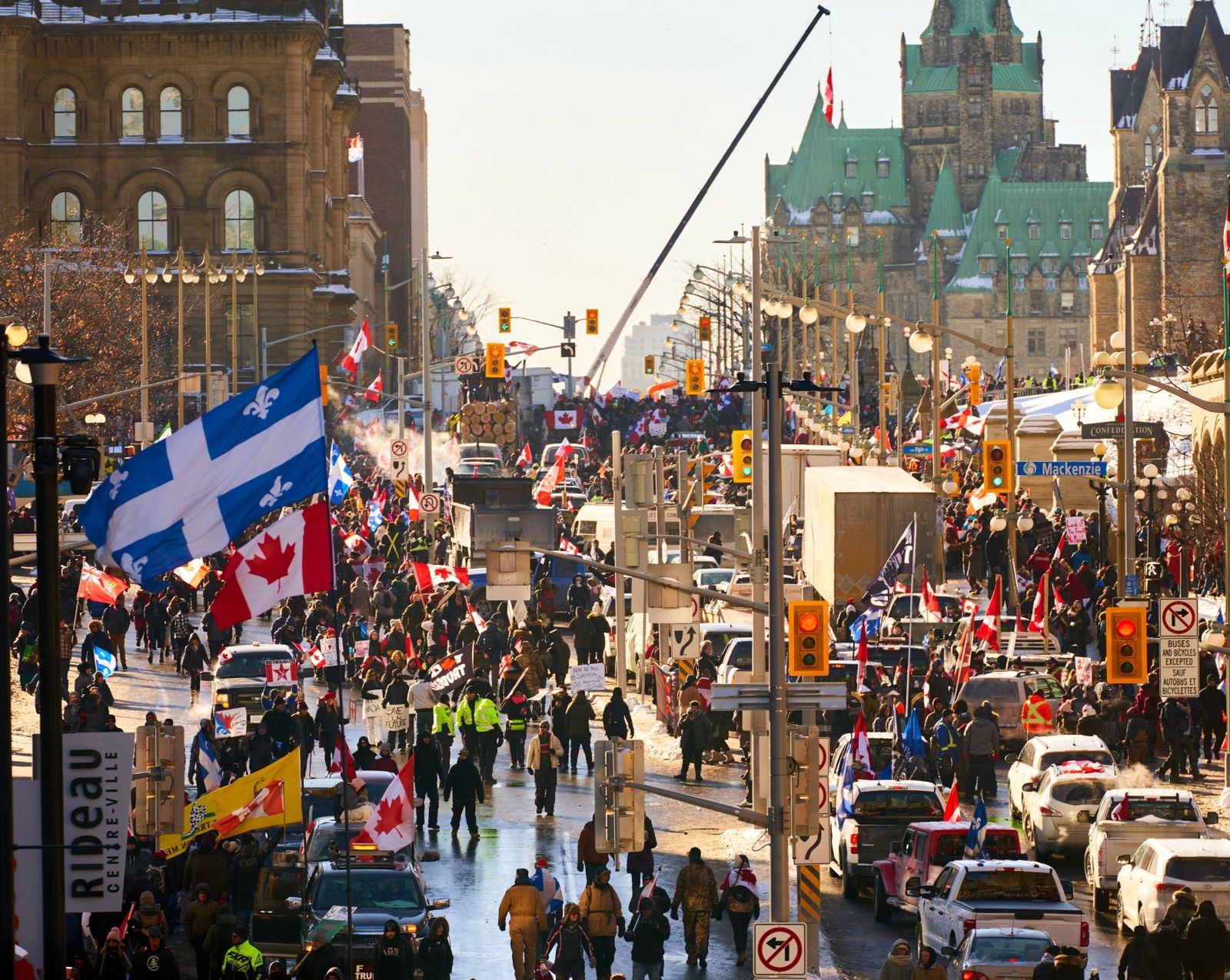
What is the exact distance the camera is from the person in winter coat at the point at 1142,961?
20.4m

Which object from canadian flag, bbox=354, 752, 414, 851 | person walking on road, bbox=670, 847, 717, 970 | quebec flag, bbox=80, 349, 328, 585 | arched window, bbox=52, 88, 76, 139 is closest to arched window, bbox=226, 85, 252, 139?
arched window, bbox=52, 88, 76, 139

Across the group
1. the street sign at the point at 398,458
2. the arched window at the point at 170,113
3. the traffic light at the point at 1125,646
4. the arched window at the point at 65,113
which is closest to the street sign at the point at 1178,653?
the traffic light at the point at 1125,646

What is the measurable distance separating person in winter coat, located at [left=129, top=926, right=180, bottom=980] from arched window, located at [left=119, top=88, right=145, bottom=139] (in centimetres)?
8937

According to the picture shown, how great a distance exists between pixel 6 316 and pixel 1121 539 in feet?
135

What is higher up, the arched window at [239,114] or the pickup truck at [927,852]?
the arched window at [239,114]

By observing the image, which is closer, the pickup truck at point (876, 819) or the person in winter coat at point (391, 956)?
the person in winter coat at point (391, 956)

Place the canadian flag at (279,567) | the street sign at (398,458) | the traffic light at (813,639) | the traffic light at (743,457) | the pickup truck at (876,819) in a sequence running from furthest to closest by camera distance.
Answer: the street sign at (398,458), the traffic light at (743,457), the pickup truck at (876,819), the traffic light at (813,639), the canadian flag at (279,567)

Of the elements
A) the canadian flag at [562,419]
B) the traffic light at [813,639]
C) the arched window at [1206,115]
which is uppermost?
the arched window at [1206,115]

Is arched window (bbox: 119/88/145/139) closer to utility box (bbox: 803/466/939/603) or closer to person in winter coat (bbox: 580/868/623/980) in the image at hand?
utility box (bbox: 803/466/939/603)

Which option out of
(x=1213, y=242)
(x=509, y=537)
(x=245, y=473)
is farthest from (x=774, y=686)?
(x=1213, y=242)

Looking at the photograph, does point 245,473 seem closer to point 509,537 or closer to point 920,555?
point 920,555

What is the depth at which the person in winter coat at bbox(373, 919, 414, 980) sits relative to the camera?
20609 mm

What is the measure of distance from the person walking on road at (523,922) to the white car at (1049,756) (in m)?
8.81

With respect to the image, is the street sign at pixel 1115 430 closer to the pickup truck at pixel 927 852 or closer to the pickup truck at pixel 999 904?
the pickup truck at pixel 927 852
